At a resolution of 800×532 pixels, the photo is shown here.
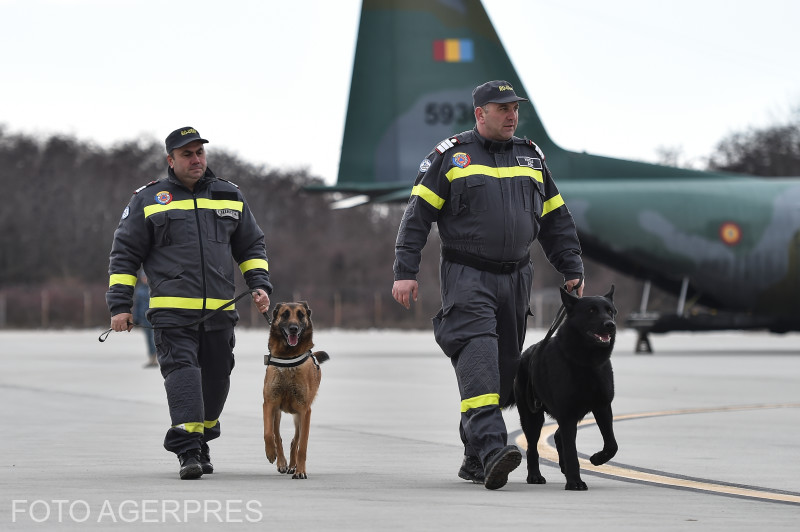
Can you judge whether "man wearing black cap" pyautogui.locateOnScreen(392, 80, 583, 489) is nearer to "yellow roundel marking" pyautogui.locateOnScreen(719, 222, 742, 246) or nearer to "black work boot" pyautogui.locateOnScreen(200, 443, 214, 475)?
"black work boot" pyautogui.locateOnScreen(200, 443, 214, 475)

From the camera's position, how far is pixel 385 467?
297 inches

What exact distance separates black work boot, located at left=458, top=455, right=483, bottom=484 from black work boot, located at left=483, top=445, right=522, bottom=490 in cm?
40

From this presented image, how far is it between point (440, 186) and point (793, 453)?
9.72 ft

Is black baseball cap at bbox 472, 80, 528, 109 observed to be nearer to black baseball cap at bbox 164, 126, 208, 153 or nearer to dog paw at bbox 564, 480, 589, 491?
black baseball cap at bbox 164, 126, 208, 153

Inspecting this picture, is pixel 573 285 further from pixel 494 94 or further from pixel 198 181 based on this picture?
pixel 198 181

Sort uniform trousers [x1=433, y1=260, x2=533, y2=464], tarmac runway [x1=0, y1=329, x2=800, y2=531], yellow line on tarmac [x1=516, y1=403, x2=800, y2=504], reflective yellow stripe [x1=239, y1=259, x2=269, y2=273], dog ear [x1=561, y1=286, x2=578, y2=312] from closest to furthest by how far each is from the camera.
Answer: tarmac runway [x1=0, y1=329, x2=800, y2=531] < yellow line on tarmac [x1=516, y1=403, x2=800, y2=504] < dog ear [x1=561, y1=286, x2=578, y2=312] < uniform trousers [x1=433, y1=260, x2=533, y2=464] < reflective yellow stripe [x1=239, y1=259, x2=269, y2=273]

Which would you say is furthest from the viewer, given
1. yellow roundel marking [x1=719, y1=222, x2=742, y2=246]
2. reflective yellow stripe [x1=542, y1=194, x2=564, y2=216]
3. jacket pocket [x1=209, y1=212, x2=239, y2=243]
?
yellow roundel marking [x1=719, y1=222, x2=742, y2=246]

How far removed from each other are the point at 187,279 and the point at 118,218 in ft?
209

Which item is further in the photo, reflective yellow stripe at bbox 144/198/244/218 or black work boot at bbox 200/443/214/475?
reflective yellow stripe at bbox 144/198/244/218

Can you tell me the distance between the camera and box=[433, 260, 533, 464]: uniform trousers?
6.68 m

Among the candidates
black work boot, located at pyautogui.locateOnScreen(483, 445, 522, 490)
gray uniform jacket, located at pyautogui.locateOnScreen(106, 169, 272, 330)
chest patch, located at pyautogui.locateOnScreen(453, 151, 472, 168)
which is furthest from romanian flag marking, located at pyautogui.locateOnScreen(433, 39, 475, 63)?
black work boot, located at pyautogui.locateOnScreen(483, 445, 522, 490)

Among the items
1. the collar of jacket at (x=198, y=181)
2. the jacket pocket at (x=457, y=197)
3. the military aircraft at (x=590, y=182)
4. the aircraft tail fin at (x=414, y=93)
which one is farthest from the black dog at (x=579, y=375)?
the aircraft tail fin at (x=414, y=93)

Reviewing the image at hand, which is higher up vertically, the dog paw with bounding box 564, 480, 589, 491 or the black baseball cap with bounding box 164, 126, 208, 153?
the black baseball cap with bounding box 164, 126, 208, 153

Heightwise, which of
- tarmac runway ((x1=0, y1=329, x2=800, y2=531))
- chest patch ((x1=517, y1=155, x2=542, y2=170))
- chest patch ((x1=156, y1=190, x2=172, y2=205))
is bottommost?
tarmac runway ((x1=0, y1=329, x2=800, y2=531))
